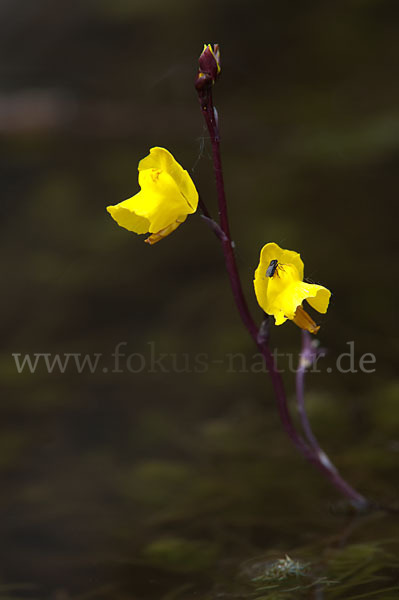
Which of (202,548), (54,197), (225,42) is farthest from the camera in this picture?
(225,42)

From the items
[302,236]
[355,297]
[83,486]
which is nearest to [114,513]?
[83,486]

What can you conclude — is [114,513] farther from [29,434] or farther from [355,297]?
[355,297]

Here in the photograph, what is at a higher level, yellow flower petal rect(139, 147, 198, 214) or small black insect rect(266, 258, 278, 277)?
yellow flower petal rect(139, 147, 198, 214)

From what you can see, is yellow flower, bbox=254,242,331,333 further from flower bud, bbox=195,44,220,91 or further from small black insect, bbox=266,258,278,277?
flower bud, bbox=195,44,220,91

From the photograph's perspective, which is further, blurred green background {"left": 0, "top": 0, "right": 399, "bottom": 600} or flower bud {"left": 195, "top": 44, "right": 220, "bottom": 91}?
blurred green background {"left": 0, "top": 0, "right": 399, "bottom": 600}

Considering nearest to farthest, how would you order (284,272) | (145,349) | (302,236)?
(284,272)
(145,349)
(302,236)

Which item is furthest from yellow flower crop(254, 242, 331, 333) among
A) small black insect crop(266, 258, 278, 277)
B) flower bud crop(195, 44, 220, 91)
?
flower bud crop(195, 44, 220, 91)
